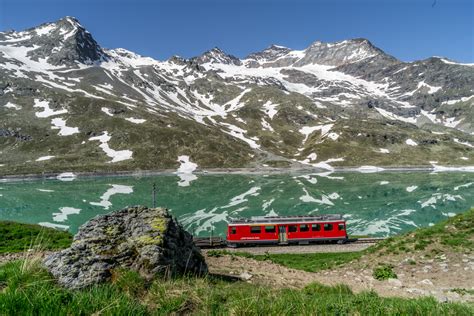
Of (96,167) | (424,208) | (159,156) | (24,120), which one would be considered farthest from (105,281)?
(24,120)

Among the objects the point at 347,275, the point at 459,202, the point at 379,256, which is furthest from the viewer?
the point at 459,202

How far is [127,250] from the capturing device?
27.3 feet

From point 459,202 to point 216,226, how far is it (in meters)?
56.0

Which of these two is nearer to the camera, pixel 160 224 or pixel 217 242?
pixel 160 224

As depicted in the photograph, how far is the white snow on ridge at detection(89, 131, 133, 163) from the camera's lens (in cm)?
17038

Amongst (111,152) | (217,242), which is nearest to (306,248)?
(217,242)

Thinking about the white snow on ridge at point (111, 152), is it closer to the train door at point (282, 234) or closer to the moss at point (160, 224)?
the train door at point (282, 234)

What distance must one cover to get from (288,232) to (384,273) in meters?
22.8

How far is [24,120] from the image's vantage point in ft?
638


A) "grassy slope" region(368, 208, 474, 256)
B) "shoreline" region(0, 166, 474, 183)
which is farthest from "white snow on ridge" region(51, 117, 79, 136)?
"grassy slope" region(368, 208, 474, 256)

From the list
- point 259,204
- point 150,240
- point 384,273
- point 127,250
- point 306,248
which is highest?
point 259,204

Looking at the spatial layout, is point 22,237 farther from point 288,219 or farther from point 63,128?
point 63,128

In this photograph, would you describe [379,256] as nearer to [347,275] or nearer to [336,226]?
[347,275]

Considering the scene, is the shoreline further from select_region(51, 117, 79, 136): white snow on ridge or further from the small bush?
the small bush
